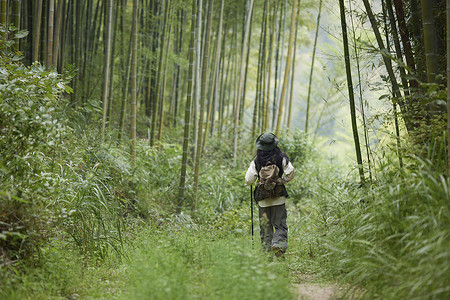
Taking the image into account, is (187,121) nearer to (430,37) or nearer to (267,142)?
(267,142)

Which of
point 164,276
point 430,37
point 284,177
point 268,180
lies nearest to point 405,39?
point 430,37

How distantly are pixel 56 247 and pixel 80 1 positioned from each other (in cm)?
575

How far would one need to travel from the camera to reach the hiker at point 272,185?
4.12 m

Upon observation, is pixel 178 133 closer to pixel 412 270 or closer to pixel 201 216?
pixel 201 216

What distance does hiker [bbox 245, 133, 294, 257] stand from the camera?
4125mm

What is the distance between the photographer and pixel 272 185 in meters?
4.11

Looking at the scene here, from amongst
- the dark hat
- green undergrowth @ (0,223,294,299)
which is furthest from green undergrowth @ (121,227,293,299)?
the dark hat

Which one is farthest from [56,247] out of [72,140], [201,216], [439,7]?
[439,7]

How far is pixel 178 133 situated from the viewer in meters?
10.8

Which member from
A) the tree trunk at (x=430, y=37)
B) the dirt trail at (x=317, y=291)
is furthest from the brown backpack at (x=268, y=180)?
the tree trunk at (x=430, y=37)

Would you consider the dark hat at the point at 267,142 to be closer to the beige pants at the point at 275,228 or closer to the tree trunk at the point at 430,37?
the beige pants at the point at 275,228

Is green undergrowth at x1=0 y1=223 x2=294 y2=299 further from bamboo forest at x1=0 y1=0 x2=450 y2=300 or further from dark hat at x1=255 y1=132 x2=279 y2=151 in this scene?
dark hat at x1=255 y1=132 x2=279 y2=151

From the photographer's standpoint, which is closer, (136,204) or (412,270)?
(412,270)

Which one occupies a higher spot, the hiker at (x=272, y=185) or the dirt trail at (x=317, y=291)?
the hiker at (x=272, y=185)
